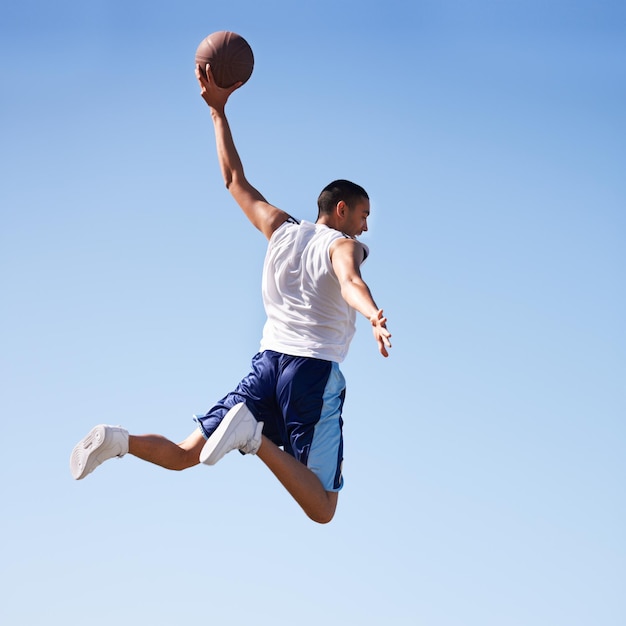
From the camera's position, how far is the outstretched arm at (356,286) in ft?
20.0

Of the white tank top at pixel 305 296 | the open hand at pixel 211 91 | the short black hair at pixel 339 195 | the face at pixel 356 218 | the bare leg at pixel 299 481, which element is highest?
the open hand at pixel 211 91

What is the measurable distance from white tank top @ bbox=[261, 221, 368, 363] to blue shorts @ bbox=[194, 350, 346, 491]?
117 millimetres

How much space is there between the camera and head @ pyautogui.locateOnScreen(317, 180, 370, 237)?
8.00 meters

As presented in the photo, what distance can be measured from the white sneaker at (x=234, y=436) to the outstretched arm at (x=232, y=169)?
5.20ft

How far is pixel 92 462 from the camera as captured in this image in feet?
23.5

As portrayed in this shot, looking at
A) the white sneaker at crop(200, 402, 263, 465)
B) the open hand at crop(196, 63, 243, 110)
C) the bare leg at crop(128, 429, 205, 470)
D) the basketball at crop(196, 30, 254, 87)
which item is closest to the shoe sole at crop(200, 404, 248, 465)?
the white sneaker at crop(200, 402, 263, 465)

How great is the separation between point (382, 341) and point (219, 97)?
3384 millimetres

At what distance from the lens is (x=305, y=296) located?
765cm

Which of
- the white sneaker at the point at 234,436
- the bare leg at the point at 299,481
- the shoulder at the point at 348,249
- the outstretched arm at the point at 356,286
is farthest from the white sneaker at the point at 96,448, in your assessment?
the shoulder at the point at 348,249

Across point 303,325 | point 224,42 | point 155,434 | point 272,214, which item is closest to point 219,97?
point 224,42

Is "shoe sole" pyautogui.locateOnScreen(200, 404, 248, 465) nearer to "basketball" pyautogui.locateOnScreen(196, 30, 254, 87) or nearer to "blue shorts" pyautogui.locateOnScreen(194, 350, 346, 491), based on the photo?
"blue shorts" pyautogui.locateOnScreen(194, 350, 346, 491)

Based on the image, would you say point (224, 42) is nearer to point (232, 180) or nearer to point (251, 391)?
point (232, 180)

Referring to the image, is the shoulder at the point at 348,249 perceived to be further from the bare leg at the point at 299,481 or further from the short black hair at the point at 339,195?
the bare leg at the point at 299,481

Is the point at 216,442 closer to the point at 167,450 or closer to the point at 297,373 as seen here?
the point at 167,450
